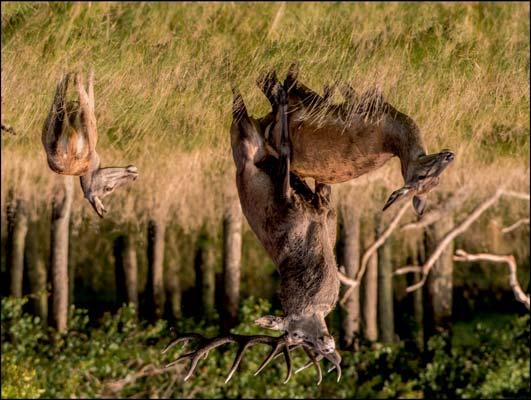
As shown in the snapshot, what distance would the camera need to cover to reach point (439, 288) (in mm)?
12797

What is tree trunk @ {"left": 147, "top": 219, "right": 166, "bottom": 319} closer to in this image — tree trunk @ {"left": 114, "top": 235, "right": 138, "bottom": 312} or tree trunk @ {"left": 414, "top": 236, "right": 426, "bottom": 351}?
tree trunk @ {"left": 114, "top": 235, "right": 138, "bottom": 312}

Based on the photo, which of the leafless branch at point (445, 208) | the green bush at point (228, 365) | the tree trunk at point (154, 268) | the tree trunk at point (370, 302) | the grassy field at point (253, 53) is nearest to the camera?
the grassy field at point (253, 53)

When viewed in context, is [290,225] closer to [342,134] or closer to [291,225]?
[291,225]

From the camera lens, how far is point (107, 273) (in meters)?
20.1

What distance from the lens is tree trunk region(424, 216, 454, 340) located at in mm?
12633

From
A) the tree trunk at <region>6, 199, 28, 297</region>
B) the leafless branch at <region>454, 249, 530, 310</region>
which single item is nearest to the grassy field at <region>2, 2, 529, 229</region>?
the leafless branch at <region>454, 249, 530, 310</region>

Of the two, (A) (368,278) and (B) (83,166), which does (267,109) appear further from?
(A) (368,278)

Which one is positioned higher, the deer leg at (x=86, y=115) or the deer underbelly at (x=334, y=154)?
the deer leg at (x=86, y=115)

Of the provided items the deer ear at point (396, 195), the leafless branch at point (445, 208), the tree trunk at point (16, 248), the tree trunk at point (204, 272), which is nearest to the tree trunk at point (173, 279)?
the tree trunk at point (204, 272)

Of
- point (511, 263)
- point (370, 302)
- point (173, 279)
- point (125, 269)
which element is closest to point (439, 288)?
point (370, 302)

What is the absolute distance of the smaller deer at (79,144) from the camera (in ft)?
17.8

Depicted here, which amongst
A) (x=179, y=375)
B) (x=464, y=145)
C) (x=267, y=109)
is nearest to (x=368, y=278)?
(x=179, y=375)

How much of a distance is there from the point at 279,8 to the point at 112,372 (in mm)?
Result: 7520

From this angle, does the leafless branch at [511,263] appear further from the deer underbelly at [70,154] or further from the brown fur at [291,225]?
the deer underbelly at [70,154]
